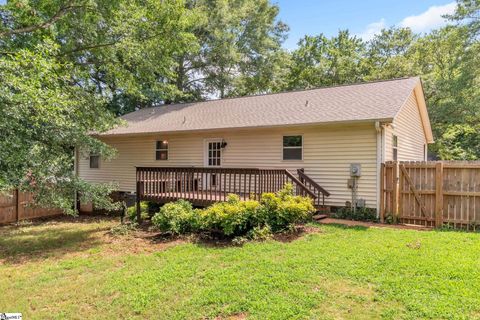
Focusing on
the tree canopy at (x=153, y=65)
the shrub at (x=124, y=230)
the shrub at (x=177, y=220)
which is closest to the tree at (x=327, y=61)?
the tree canopy at (x=153, y=65)

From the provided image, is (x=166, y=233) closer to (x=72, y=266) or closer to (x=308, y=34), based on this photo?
(x=72, y=266)

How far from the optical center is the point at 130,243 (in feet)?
23.3

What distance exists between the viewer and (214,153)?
11.9 meters

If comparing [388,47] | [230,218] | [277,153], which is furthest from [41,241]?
→ [388,47]

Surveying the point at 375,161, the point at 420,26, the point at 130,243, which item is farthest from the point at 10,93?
the point at 420,26

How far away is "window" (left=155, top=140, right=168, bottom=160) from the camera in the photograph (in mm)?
12952

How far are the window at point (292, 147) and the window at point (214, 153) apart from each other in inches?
103

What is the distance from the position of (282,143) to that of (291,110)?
136 centimetres

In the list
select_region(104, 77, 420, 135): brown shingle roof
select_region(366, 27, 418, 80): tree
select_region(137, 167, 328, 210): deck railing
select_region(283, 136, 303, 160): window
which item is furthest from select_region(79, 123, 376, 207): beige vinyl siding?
select_region(366, 27, 418, 80): tree

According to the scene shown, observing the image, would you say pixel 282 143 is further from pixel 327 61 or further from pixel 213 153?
pixel 327 61

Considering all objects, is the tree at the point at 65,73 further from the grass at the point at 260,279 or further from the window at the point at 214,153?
the window at the point at 214,153

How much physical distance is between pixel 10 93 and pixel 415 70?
74.8 ft

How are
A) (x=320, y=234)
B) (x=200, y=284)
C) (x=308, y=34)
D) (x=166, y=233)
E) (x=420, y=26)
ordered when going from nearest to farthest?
(x=200, y=284), (x=320, y=234), (x=166, y=233), (x=420, y=26), (x=308, y=34)

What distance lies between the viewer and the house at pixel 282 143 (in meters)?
8.87
